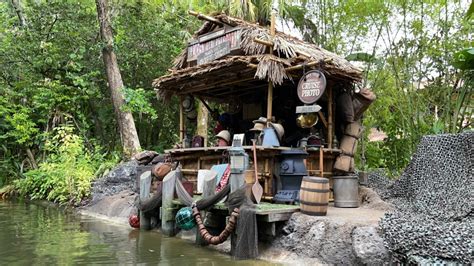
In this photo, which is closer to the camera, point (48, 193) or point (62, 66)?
point (48, 193)

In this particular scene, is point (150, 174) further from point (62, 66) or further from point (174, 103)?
point (62, 66)

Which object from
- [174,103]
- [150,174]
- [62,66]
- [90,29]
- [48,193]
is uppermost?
[90,29]

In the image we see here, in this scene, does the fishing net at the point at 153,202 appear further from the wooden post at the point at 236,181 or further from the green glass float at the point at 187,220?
the wooden post at the point at 236,181

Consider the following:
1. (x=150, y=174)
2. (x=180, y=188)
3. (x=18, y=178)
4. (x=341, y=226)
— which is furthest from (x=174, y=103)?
(x=341, y=226)

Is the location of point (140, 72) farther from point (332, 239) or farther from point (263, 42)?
point (332, 239)

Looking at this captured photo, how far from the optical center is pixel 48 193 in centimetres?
1349

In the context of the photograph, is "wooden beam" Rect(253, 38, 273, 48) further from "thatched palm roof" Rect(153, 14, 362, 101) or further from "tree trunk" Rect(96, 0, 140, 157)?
"tree trunk" Rect(96, 0, 140, 157)

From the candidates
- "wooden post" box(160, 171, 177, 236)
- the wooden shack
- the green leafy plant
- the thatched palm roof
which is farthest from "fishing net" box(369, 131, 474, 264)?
the green leafy plant

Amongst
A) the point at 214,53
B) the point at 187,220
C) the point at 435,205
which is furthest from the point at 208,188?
the point at 435,205

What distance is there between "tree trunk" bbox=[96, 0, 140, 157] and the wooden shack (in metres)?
4.39

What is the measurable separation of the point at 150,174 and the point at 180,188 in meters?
1.20

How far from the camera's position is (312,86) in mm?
7426

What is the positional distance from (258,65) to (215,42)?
1771 millimetres

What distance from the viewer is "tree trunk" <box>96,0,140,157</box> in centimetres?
1420
